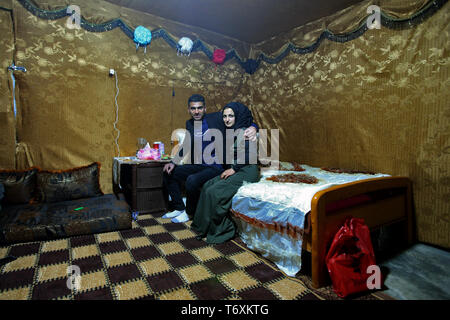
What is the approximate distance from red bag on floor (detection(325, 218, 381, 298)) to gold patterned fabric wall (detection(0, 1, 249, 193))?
292 cm

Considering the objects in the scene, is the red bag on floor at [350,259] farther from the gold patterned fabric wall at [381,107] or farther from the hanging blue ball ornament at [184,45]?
the hanging blue ball ornament at [184,45]

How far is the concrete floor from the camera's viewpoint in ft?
5.30

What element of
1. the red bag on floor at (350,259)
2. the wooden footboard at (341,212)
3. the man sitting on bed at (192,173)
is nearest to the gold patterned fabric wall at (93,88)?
the man sitting on bed at (192,173)

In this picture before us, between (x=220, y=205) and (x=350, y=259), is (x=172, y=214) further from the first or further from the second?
(x=350, y=259)

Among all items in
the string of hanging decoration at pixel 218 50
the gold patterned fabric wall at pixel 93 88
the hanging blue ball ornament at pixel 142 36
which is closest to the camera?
the string of hanging decoration at pixel 218 50

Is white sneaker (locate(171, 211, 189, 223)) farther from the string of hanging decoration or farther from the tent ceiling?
the tent ceiling

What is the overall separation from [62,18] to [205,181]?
105 inches

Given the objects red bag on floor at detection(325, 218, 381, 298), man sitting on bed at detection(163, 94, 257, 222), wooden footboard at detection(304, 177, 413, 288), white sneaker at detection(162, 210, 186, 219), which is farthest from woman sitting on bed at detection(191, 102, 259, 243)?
red bag on floor at detection(325, 218, 381, 298)

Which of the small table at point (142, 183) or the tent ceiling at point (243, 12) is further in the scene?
the tent ceiling at point (243, 12)

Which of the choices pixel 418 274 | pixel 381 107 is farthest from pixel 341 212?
pixel 381 107

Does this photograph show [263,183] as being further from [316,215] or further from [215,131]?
[215,131]

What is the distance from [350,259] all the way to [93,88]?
3425 mm

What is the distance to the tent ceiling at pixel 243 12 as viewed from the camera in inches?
127

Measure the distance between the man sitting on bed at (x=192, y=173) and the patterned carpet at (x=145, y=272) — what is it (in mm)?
527
